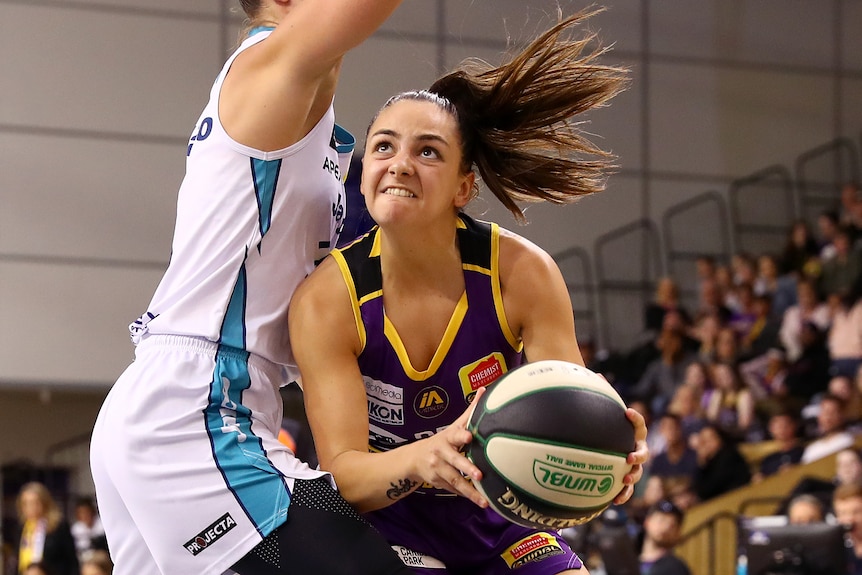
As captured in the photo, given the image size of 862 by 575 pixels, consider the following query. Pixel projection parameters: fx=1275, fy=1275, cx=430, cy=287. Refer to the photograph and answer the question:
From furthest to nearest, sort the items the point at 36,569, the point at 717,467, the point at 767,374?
the point at 767,374 < the point at 717,467 < the point at 36,569

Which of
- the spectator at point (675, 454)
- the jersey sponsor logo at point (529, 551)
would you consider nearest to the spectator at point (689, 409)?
the spectator at point (675, 454)

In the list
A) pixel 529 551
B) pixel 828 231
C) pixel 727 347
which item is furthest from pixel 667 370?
pixel 529 551

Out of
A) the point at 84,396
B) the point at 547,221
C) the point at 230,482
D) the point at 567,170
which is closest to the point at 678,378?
the point at 547,221

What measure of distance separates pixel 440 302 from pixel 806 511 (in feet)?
16.7

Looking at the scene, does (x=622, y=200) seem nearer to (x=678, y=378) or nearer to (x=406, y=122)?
(x=678, y=378)

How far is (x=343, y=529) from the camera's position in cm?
290

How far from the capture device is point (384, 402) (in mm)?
3324

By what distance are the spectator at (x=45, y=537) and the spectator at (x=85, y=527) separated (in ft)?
1.84

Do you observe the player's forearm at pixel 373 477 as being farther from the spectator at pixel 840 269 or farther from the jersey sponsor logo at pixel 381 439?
the spectator at pixel 840 269

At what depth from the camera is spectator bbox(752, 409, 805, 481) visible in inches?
393

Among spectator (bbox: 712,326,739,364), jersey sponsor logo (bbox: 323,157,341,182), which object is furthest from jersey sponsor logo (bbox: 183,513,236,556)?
spectator (bbox: 712,326,739,364)

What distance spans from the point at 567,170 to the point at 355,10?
3.22 ft

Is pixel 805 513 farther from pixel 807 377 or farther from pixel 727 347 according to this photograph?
pixel 727 347

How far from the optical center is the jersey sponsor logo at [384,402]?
10.8 ft
